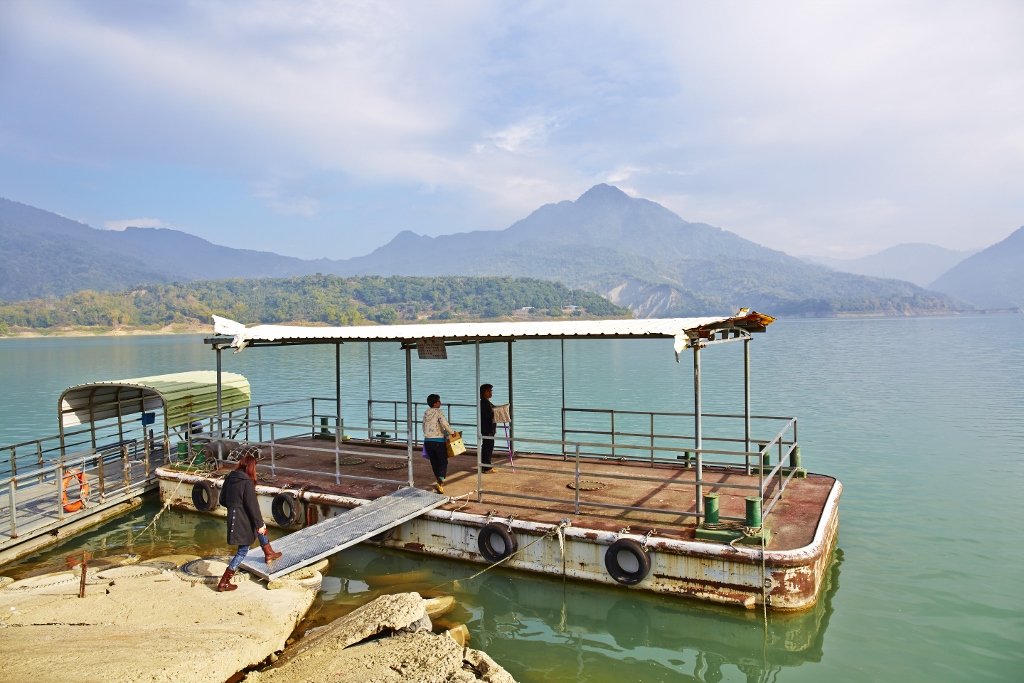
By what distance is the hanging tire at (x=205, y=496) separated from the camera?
12461mm

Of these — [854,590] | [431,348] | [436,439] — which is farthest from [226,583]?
[854,590]

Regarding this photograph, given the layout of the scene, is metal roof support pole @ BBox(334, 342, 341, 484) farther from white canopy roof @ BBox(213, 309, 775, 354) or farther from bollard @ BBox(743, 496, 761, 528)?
bollard @ BBox(743, 496, 761, 528)

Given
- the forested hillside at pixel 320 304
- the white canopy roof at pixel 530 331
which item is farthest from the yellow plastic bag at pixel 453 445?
the forested hillside at pixel 320 304

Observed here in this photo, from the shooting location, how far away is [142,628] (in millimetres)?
7297

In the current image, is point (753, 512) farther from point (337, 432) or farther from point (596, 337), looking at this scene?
point (337, 432)

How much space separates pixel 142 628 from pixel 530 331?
19.3 ft

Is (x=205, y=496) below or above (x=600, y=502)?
below

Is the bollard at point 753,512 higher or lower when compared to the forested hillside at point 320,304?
lower

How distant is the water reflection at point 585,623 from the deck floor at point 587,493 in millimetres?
891

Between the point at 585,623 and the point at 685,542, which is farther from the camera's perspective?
the point at 585,623

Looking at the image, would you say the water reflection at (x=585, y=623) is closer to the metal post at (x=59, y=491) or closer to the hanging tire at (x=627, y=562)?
the hanging tire at (x=627, y=562)

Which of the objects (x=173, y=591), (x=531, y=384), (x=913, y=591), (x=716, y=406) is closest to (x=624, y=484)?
(x=913, y=591)

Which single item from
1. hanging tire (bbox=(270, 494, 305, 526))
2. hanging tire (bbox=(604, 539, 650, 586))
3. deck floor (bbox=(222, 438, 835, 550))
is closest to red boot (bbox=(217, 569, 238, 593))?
deck floor (bbox=(222, 438, 835, 550))

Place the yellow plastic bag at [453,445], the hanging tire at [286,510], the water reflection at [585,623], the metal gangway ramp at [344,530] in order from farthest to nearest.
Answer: the hanging tire at [286,510] → the yellow plastic bag at [453,445] → the metal gangway ramp at [344,530] → the water reflection at [585,623]
